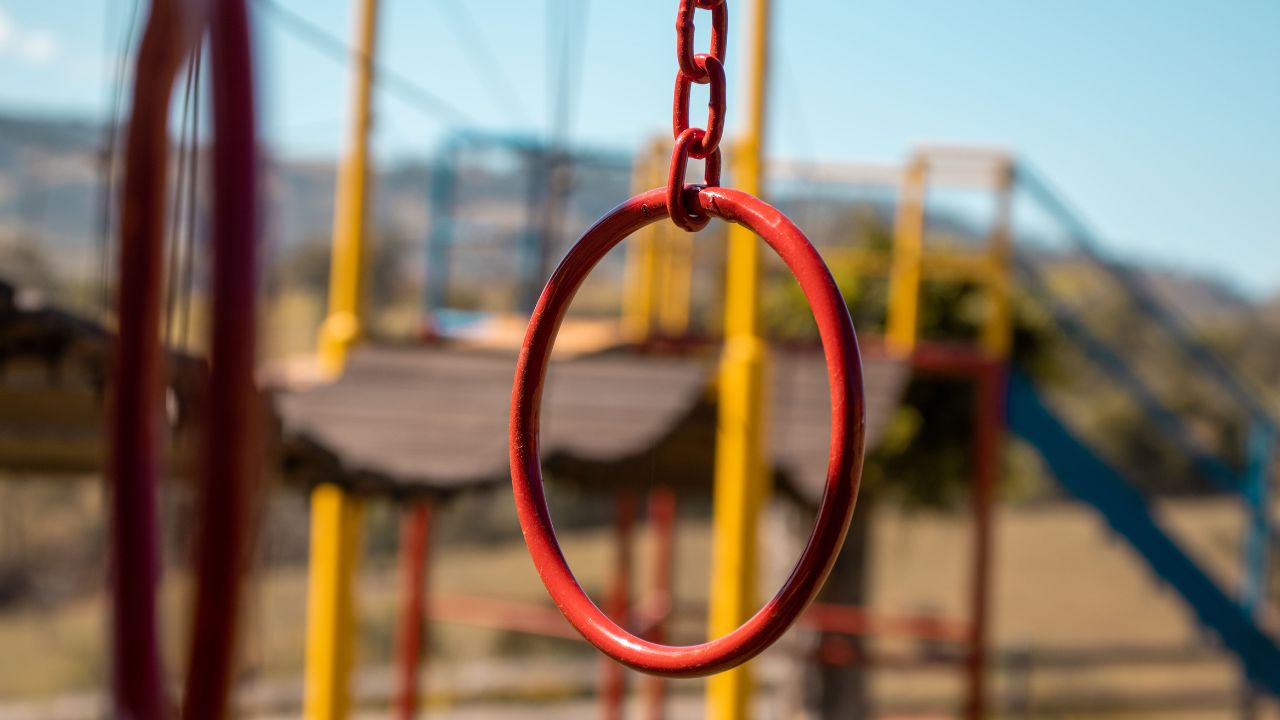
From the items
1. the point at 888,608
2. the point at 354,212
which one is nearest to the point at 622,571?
the point at 354,212

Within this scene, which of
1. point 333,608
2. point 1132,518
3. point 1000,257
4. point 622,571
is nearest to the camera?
point 333,608

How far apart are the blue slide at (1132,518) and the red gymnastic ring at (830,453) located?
673 cm

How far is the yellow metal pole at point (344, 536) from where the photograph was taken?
4680 millimetres

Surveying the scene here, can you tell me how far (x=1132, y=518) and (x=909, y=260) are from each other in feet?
7.42

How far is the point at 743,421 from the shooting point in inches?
166

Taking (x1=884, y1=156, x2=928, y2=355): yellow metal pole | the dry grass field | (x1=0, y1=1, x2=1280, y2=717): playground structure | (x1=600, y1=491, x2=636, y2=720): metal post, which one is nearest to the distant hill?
(x1=0, y1=1, x2=1280, y2=717): playground structure

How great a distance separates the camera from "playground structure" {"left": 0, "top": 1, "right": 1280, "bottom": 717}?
0.61 m

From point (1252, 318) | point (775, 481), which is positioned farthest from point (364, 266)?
point (1252, 318)

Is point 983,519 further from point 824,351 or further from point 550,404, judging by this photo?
point 824,351

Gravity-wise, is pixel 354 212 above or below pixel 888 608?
above

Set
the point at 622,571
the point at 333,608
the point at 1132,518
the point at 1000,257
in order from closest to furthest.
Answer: the point at 333,608, the point at 1000,257, the point at 1132,518, the point at 622,571

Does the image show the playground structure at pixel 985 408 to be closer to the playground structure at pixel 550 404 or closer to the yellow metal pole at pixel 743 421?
the playground structure at pixel 550 404

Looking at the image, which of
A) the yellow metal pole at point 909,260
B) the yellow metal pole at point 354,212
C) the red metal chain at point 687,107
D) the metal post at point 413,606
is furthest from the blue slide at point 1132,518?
the red metal chain at point 687,107

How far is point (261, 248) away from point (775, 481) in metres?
4.69
